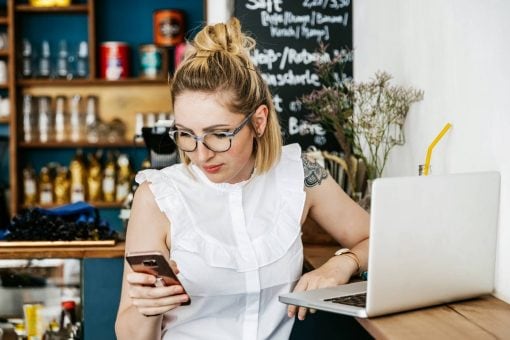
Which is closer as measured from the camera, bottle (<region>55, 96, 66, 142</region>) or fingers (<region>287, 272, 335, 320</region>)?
fingers (<region>287, 272, 335, 320</region>)

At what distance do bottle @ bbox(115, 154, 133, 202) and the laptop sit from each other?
3404 millimetres

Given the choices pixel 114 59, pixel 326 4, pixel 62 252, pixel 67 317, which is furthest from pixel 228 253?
pixel 114 59

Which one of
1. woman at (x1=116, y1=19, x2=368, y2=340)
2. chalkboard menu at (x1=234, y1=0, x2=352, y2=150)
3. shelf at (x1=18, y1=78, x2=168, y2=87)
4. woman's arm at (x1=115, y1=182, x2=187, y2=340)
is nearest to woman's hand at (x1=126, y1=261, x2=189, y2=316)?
woman's arm at (x1=115, y1=182, x2=187, y2=340)

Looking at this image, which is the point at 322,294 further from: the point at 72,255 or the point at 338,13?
the point at 338,13

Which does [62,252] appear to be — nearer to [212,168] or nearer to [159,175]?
[159,175]

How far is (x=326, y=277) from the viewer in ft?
5.96

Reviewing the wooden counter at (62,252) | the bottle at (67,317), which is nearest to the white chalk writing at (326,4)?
the wooden counter at (62,252)

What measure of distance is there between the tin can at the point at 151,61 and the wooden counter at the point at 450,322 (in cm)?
361

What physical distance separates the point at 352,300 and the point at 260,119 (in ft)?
1.76

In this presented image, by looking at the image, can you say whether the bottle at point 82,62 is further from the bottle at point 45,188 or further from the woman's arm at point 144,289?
the woman's arm at point 144,289

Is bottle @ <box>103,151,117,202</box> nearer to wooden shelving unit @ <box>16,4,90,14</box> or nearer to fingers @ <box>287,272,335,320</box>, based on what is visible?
wooden shelving unit @ <box>16,4,90,14</box>

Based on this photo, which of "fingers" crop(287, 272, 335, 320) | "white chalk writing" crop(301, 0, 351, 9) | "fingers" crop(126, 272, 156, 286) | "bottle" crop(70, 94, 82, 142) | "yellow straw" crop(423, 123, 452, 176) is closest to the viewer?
"fingers" crop(126, 272, 156, 286)

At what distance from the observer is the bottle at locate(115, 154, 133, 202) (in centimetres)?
498

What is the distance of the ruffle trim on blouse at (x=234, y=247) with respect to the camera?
6.17 feet
